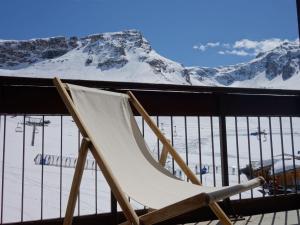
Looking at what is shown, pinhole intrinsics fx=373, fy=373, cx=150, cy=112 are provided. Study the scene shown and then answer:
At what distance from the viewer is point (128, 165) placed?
5.97 feet

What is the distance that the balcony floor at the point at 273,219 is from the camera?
2418 mm

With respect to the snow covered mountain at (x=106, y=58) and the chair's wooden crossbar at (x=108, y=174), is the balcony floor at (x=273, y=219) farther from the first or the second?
the snow covered mountain at (x=106, y=58)

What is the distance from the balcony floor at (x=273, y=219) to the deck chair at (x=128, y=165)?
78 cm

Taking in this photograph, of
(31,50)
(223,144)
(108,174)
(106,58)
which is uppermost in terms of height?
(31,50)

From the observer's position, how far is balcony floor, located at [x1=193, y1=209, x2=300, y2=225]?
242 centimetres

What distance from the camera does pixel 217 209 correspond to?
1.71 m

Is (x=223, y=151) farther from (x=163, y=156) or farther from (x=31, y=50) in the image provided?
(x=31, y=50)

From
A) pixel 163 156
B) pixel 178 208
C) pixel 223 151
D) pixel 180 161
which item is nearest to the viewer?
pixel 178 208

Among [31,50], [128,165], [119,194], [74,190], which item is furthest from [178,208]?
[31,50]

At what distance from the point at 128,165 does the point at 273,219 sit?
4.14ft

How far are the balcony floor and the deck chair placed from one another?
780 mm

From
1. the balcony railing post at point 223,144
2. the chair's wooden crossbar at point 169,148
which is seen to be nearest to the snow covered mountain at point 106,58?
the balcony railing post at point 223,144

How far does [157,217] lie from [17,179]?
12358 millimetres

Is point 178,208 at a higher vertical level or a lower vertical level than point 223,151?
lower
